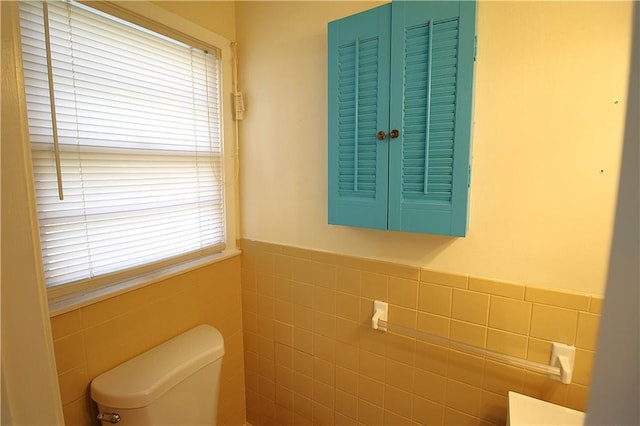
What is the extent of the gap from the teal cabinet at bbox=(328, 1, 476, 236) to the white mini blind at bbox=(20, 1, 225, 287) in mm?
676

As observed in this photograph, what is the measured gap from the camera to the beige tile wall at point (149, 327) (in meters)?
1.01

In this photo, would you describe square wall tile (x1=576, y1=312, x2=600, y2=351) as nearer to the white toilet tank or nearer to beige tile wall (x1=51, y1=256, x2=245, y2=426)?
the white toilet tank

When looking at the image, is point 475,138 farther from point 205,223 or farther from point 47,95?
point 47,95

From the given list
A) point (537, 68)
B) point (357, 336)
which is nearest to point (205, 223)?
point (357, 336)

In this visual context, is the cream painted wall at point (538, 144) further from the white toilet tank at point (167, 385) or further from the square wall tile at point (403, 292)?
the white toilet tank at point (167, 385)

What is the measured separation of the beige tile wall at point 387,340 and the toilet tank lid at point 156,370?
387 millimetres

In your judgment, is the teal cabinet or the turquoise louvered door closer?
the teal cabinet

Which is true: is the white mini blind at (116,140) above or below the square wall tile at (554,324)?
above

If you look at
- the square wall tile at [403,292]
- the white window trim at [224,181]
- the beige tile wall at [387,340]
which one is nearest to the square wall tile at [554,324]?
the beige tile wall at [387,340]

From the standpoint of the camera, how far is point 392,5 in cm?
97

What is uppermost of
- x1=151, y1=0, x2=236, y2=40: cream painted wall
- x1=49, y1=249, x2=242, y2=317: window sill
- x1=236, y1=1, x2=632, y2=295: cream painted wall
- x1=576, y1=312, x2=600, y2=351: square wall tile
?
x1=151, y1=0, x2=236, y2=40: cream painted wall

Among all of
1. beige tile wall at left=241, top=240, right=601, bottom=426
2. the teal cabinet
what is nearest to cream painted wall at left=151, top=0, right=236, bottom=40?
the teal cabinet

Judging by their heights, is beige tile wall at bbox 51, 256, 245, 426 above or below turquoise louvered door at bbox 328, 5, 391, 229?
below

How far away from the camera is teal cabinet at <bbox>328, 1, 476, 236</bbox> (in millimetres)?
909
